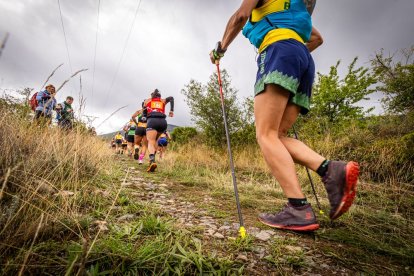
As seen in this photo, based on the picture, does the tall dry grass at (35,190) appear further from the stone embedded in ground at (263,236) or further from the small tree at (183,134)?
the small tree at (183,134)

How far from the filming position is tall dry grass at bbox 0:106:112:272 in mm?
995

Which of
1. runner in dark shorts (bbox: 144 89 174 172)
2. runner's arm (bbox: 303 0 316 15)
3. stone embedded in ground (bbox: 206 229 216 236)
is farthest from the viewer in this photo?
runner in dark shorts (bbox: 144 89 174 172)

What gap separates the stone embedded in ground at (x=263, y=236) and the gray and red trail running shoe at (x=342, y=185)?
47cm

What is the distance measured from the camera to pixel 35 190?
1110mm

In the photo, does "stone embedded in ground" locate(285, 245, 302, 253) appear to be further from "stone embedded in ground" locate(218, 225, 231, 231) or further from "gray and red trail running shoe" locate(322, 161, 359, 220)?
"stone embedded in ground" locate(218, 225, 231, 231)

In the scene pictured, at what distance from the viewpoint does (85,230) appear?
134cm

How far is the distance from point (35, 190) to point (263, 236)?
1.45 metres

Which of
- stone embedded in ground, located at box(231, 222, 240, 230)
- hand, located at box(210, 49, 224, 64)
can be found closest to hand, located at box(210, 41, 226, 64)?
hand, located at box(210, 49, 224, 64)

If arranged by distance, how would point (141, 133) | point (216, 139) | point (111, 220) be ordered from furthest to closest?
1. point (216, 139)
2. point (141, 133)
3. point (111, 220)

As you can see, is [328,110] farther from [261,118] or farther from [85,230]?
[85,230]

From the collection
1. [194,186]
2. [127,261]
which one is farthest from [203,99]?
[127,261]

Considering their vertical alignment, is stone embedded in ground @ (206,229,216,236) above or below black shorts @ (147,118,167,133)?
below

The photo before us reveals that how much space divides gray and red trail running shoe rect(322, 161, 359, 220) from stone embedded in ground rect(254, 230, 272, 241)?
0.47 meters

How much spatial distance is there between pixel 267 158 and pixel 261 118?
34 centimetres
